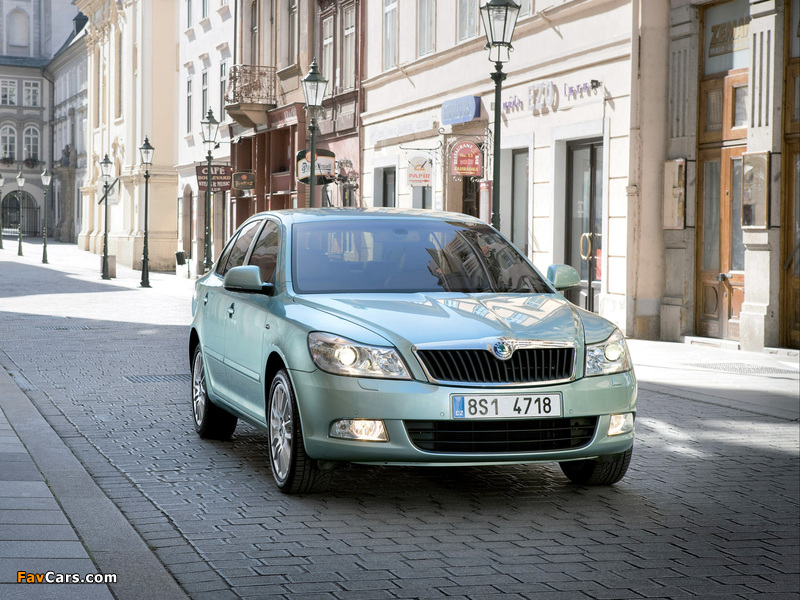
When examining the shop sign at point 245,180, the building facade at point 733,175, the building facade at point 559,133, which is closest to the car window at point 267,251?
the building facade at point 733,175

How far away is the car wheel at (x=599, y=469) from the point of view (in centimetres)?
700

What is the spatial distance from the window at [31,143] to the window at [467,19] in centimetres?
8192

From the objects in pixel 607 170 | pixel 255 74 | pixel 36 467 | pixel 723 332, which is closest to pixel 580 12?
pixel 607 170

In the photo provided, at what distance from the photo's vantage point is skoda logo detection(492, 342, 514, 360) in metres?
6.26

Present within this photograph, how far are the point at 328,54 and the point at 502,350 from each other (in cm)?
2803

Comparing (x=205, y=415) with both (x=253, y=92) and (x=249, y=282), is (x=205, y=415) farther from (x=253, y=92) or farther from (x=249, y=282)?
(x=253, y=92)

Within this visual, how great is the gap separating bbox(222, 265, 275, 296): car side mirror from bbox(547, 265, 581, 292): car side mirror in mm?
1740

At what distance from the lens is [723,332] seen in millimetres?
17234

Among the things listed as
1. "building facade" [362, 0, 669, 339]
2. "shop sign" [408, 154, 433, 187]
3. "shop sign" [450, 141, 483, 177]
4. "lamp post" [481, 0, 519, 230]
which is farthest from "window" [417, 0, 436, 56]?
"lamp post" [481, 0, 519, 230]

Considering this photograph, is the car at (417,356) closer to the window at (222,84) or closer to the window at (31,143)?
the window at (222,84)

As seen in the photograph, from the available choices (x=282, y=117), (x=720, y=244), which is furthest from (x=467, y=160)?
(x=282, y=117)

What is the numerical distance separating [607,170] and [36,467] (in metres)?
13.2

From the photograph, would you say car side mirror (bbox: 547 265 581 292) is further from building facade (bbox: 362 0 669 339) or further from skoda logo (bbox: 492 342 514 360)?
building facade (bbox: 362 0 669 339)

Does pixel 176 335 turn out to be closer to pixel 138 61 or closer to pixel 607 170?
pixel 607 170
